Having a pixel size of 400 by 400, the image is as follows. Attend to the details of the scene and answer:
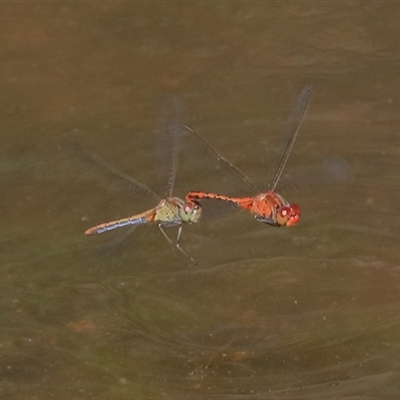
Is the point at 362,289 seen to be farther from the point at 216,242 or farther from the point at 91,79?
the point at 91,79

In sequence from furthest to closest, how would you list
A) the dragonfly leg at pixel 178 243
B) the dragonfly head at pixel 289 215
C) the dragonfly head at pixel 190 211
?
1. the dragonfly leg at pixel 178 243
2. the dragonfly head at pixel 190 211
3. the dragonfly head at pixel 289 215

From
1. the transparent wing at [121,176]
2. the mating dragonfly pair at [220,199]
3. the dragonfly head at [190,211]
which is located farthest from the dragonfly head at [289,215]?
the transparent wing at [121,176]

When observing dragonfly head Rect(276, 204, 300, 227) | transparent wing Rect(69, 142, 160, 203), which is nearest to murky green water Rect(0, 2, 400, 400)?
transparent wing Rect(69, 142, 160, 203)

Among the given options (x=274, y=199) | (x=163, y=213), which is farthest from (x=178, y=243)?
(x=274, y=199)

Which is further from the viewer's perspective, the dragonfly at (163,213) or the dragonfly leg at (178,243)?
the dragonfly leg at (178,243)

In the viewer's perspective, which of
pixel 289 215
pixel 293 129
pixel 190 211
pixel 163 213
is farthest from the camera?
pixel 293 129

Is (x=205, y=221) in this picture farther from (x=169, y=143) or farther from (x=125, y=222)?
(x=169, y=143)

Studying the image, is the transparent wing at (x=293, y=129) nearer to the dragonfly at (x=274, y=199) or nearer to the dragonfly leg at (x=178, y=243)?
the dragonfly at (x=274, y=199)

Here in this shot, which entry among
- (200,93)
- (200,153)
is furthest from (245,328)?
(200,93)
